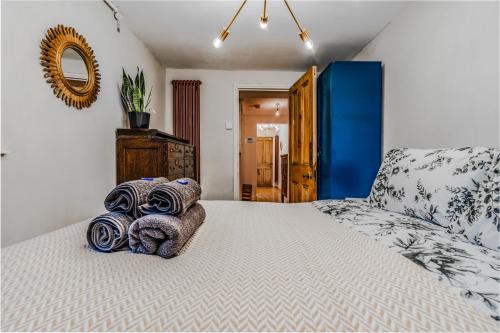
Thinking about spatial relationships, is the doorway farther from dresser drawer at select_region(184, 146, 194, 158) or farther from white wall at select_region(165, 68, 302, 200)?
dresser drawer at select_region(184, 146, 194, 158)

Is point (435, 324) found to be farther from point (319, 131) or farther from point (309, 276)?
point (319, 131)

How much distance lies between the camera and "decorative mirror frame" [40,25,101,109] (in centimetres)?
160

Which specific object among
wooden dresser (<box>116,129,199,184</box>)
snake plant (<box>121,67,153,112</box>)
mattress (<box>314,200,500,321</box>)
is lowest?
mattress (<box>314,200,500,321</box>)

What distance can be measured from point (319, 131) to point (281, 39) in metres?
1.21

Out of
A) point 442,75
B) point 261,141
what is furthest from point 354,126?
point 261,141

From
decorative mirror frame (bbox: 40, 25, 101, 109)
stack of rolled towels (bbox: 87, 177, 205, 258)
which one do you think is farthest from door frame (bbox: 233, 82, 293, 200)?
stack of rolled towels (bbox: 87, 177, 205, 258)

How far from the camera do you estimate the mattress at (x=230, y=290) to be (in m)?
0.44

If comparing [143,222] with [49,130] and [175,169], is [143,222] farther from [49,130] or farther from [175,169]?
[175,169]

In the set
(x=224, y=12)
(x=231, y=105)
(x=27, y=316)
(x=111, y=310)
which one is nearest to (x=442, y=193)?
(x=111, y=310)

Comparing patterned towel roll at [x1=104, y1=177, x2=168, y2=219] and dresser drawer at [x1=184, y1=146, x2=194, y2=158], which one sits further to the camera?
dresser drawer at [x1=184, y1=146, x2=194, y2=158]

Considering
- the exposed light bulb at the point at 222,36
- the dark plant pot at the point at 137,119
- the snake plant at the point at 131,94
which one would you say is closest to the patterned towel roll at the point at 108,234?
the exposed light bulb at the point at 222,36

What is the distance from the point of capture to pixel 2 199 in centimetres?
134

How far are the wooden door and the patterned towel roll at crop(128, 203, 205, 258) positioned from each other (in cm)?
1005

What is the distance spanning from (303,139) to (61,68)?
2.55 m
